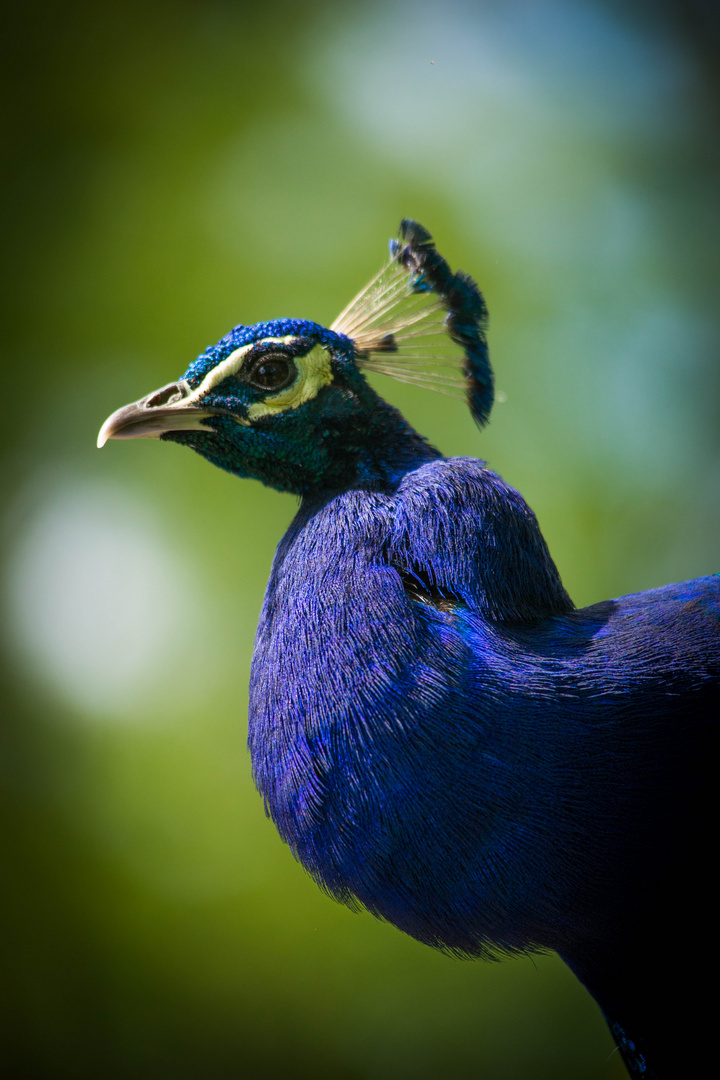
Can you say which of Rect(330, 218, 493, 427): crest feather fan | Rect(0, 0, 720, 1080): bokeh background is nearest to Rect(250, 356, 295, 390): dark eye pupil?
Rect(330, 218, 493, 427): crest feather fan

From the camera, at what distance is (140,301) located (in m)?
2.24

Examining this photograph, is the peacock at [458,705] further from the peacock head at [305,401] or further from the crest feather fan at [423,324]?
the crest feather fan at [423,324]

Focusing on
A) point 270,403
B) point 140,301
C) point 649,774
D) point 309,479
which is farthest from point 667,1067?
point 140,301

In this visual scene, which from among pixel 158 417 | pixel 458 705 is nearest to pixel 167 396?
pixel 158 417

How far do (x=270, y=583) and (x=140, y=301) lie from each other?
5.09 ft

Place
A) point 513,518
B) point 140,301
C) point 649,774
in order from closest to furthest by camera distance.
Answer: point 649,774 → point 513,518 → point 140,301

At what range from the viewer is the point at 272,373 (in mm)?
960

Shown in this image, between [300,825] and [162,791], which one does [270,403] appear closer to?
[300,825]

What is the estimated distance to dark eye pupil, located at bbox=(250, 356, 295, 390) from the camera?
3.14 feet

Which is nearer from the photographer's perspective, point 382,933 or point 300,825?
point 300,825

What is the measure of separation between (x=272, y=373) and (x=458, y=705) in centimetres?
46

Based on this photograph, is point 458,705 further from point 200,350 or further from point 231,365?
point 200,350

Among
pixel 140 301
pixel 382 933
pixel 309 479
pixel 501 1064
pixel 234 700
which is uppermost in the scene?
pixel 140 301

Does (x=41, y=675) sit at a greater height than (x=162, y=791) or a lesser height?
greater
